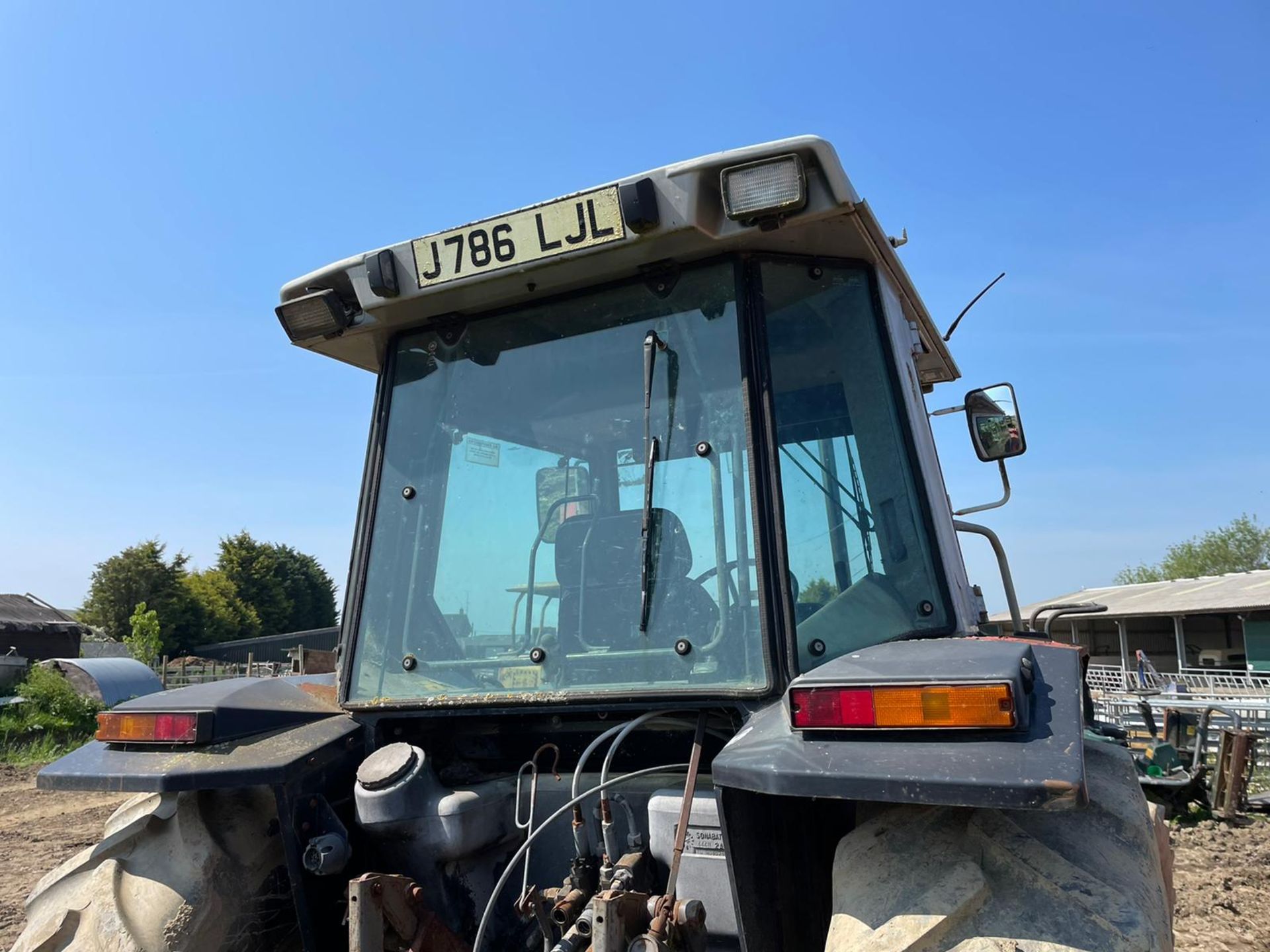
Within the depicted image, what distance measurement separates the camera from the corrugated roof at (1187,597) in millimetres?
23453

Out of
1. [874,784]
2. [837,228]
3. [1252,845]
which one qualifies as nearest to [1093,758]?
[874,784]

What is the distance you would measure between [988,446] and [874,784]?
2.04 meters

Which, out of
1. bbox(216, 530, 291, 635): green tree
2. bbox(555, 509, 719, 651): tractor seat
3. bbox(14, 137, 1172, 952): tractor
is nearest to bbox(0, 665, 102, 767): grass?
bbox(14, 137, 1172, 952): tractor

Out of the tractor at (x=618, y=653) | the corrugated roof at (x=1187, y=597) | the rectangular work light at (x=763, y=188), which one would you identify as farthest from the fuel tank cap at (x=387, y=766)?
the corrugated roof at (x=1187, y=597)

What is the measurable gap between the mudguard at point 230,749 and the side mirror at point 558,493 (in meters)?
0.77

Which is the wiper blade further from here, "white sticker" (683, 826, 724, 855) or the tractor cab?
"white sticker" (683, 826, 724, 855)

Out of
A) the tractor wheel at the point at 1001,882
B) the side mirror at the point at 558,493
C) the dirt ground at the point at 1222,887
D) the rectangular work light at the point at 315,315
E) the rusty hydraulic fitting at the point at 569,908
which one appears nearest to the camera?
the tractor wheel at the point at 1001,882

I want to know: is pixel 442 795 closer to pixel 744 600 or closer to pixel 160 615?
pixel 744 600

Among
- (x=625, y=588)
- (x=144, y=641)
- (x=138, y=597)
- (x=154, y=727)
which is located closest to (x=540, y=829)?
(x=625, y=588)

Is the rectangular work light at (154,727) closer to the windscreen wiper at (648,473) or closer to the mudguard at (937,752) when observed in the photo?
the windscreen wiper at (648,473)

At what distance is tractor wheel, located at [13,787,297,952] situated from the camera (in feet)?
6.93

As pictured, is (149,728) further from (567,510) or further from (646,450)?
(646,450)

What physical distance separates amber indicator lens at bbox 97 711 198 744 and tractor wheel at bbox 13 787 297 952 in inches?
5.8

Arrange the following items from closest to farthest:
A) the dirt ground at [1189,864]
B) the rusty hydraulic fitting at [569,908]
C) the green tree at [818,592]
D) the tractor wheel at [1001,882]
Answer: the tractor wheel at [1001,882] → the rusty hydraulic fitting at [569,908] → the green tree at [818,592] → the dirt ground at [1189,864]
